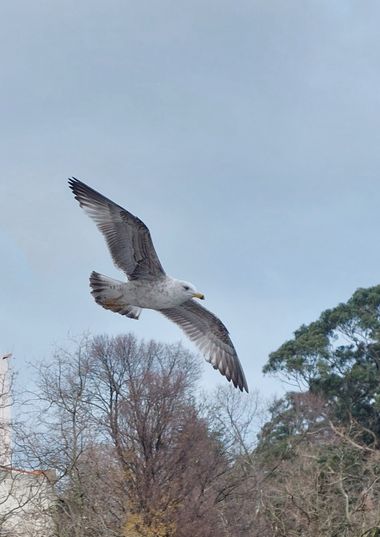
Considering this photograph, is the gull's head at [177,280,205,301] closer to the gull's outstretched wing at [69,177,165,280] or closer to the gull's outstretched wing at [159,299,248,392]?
the gull's outstretched wing at [69,177,165,280]

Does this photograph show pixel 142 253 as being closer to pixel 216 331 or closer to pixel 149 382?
pixel 216 331

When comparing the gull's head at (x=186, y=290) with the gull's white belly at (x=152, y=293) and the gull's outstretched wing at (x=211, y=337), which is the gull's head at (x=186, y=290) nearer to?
the gull's white belly at (x=152, y=293)

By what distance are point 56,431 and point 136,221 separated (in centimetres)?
1427

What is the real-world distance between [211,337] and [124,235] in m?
2.50

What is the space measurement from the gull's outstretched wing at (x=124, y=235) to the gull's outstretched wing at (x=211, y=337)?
1716mm

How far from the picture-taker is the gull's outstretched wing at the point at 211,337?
16.4 m

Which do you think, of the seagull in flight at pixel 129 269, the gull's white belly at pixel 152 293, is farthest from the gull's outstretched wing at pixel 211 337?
the gull's white belly at pixel 152 293

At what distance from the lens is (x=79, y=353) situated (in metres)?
34.1

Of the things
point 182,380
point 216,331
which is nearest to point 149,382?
point 182,380

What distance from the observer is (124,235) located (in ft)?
48.2

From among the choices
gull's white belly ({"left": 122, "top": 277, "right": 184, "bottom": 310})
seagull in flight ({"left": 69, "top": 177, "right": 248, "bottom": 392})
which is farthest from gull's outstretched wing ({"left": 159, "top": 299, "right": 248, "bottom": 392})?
gull's white belly ({"left": 122, "top": 277, "right": 184, "bottom": 310})

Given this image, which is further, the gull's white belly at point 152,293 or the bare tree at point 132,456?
the bare tree at point 132,456

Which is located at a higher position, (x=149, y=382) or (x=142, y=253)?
(x=149, y=382)

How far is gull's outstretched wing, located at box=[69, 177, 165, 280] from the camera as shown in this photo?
47.9 feet
